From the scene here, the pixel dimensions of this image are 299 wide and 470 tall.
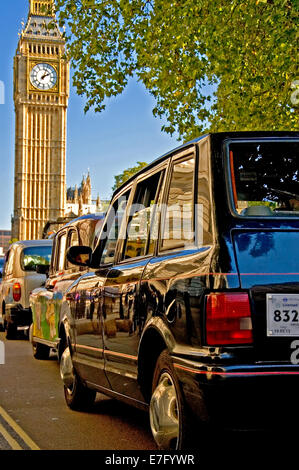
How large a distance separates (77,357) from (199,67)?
8.62 metres

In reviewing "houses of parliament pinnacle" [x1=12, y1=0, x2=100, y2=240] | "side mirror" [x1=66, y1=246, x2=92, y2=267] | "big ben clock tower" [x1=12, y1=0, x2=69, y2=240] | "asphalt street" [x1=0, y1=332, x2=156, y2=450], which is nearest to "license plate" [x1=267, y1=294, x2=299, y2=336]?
"asphalt street" [x1=0, y1=332, x2=156, y2=450]

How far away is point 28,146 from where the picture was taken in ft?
382

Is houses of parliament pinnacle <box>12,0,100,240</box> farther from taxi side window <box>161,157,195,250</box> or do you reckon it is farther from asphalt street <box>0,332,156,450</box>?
taxi side window <box>161,157,195,250</box>

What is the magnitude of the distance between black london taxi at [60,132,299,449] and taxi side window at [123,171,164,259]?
0.01m

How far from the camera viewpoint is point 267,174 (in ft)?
14.6

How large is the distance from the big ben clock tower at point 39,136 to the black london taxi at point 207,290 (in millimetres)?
110545

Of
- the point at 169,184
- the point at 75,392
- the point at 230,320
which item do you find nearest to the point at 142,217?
the point at 169,184

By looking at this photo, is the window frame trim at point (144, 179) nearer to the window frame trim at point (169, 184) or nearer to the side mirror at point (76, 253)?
the window frame trim at point (169, 184)

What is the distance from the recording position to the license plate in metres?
3.64

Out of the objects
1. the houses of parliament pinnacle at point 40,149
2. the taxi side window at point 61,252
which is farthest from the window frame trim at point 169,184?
the houses of parliament pinnacle at point 40,149

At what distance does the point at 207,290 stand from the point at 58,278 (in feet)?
20.9

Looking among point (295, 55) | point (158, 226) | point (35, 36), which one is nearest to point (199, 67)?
point (295, 55)

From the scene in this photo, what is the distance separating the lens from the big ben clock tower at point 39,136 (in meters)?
113

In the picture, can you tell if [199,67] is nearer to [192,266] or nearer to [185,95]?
[185,95]
